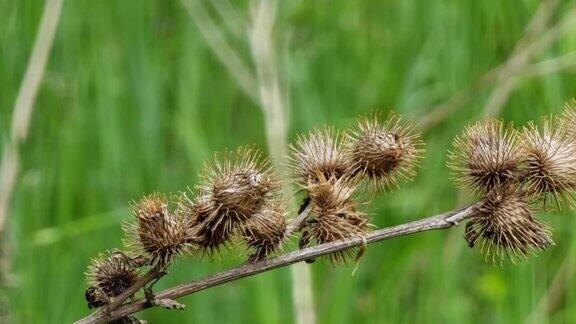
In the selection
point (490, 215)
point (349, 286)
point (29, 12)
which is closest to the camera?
point (490, 215)

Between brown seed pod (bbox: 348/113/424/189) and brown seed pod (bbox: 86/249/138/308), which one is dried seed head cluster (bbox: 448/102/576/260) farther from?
brown seed pod (bbox: 86/249/138/308)

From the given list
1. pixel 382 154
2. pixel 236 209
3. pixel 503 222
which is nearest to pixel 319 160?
pixel 382 154

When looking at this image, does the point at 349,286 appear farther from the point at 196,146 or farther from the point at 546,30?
the point at 546,30

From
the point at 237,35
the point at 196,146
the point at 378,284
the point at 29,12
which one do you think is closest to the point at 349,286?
the point at 378,284

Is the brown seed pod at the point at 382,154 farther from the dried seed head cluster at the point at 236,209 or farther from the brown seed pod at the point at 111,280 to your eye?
the brown seed pod at the point at 111,280

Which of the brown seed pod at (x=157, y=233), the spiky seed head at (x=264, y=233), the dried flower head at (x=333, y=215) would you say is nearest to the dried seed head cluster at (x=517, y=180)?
the dried flower head at (x=333, y=215)

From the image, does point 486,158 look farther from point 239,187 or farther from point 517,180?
point 239,187

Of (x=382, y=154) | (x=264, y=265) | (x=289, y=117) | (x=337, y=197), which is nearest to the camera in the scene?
(x=264, y=265)
